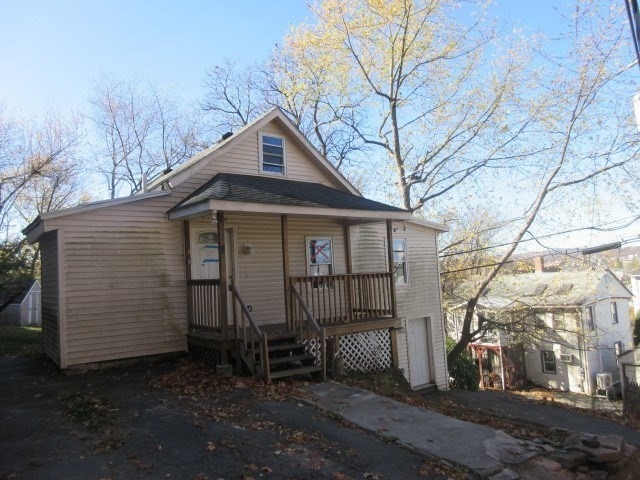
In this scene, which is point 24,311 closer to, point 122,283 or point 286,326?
point 122,283

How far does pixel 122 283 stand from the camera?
31.6ft

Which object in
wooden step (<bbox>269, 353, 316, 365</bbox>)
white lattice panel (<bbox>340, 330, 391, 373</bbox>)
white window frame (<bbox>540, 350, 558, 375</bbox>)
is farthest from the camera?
white window frame (<bbox>540, 350, 558, 375</bbox>)

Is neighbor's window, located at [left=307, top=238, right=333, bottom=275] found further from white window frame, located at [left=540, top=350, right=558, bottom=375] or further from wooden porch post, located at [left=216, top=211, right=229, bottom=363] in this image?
white window frame, located at [left=540, top=350, right=558, bottom=375]

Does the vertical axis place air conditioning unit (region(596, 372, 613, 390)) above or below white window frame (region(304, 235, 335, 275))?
below

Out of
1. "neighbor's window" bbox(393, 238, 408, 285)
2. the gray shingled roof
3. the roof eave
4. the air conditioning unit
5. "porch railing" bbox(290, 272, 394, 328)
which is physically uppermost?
the gray shingled roof

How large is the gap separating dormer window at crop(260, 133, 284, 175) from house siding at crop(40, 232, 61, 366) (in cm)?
518

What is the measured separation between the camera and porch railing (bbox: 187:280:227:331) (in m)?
9.30

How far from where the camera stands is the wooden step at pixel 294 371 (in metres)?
8.29

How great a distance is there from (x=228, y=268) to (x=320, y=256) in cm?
275

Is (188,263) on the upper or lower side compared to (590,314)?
upper

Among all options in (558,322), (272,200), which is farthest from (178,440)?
(558,322)

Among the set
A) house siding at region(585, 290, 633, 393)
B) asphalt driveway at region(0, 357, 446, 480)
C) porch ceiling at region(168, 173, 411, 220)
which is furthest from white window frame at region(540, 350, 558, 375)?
asphalt driveway at region(0, 357, 446, 480)

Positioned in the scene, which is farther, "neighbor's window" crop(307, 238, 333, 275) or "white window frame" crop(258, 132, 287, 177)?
"neighbor's window" crop(307, 238, 333, 275)

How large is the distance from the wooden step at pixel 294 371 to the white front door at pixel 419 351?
22.4 ft
